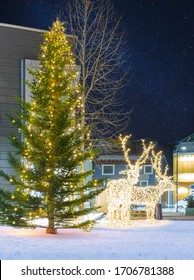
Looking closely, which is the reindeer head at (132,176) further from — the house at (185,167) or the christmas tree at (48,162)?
the house at (185,167)

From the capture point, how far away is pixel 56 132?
56.9 ft

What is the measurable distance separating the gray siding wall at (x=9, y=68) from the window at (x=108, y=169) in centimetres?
2678

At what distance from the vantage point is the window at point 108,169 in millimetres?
52062

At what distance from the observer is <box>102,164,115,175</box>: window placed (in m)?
52.1

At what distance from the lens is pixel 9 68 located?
2580 centimetres

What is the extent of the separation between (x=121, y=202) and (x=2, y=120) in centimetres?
697

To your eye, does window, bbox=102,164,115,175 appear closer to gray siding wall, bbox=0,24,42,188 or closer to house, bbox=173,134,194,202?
house, bbox=173,134,194,202

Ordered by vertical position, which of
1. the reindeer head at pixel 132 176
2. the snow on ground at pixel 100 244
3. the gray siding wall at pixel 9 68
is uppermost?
the gray siding wall at pixel 9 68

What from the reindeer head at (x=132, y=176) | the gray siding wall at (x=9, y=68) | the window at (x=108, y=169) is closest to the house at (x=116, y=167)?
the window at (x=108, y=169)

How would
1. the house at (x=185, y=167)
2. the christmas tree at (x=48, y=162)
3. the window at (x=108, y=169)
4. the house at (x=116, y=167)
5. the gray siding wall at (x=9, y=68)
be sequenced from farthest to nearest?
the house at (x=185, y=167) → the window at (x=108, y=169) → the house at (x=116, y=167) → the gray siding wall at (x=9, y=68) → the christmas tree at (x=48, y=162)

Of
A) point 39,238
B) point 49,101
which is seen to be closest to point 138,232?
point 39,238

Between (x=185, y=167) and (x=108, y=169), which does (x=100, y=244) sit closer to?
(x=108, y=169)

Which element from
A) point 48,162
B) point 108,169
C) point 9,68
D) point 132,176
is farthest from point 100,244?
point 108,169
